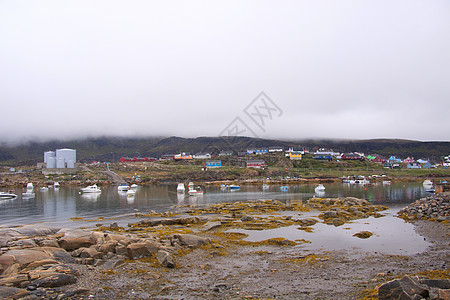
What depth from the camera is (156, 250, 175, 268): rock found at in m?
17.4

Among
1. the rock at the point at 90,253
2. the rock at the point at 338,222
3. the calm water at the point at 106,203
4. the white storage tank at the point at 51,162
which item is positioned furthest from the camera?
the white storage tank at the point at 51,162

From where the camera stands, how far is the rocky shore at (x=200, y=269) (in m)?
12.8

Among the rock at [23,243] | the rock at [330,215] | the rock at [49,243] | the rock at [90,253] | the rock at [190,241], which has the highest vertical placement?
the rock at [23,243]

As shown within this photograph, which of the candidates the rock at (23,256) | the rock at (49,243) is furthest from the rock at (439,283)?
the rock at (49,243)

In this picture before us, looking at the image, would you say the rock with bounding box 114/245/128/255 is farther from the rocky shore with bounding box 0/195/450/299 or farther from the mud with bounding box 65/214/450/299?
the mud with bounding box 65/214/450/299

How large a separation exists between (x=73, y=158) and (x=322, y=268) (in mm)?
170434

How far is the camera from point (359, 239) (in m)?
25.1

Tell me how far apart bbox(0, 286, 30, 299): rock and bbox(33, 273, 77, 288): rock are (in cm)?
79

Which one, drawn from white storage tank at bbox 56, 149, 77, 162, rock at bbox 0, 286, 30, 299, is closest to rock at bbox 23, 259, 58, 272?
rock at bbox 0, 286, 30, 299

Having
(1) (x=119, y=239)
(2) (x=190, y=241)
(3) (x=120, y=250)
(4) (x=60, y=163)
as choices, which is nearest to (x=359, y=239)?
(2) (x=190, y=241)

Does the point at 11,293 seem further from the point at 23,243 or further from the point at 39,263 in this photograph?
the point at 23,243

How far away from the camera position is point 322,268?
1692 centimetres

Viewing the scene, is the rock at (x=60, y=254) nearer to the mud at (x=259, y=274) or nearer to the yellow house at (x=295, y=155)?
the mud at (x=259, y=274)

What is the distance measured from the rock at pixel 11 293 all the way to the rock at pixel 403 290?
1380cm
